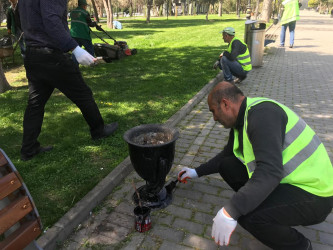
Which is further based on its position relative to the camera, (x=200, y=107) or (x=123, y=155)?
(x=200, y=107)

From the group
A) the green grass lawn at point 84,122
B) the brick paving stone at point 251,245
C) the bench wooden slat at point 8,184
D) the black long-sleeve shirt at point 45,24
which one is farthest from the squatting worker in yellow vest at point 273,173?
the black long-sleeve shirt at point 45,24

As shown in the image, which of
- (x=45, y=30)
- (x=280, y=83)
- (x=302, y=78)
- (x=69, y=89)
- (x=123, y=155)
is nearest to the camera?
(x=45, y=30)

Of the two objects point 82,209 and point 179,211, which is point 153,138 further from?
point 82,209

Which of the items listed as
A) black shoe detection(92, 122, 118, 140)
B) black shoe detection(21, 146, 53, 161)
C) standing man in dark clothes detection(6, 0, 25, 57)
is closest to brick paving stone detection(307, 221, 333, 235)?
black shoe detection(92, 122, 118, 140)

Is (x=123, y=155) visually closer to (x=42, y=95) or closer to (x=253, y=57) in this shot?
(x=42, y=95)

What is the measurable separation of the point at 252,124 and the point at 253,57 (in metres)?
7.82

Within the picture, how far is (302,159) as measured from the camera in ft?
6.14

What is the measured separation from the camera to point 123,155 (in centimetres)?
367

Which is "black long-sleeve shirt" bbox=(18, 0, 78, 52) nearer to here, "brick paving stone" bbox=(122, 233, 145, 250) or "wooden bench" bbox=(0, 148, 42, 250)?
"wooden bench" bbox=(0, 148, 42, 250)

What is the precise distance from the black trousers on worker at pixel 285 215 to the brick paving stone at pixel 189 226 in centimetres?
66

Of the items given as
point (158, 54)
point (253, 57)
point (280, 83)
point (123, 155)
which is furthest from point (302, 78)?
point (123, 155)

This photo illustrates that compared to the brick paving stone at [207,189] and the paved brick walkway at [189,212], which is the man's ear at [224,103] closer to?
the paved brick walkway at [189,212]

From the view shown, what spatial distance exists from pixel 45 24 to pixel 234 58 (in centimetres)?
447

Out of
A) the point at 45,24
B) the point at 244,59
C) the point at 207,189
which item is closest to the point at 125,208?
the point at 207,189
